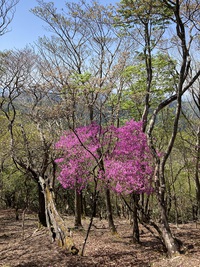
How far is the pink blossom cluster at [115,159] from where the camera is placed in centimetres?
870

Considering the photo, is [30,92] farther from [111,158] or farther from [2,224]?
[2,224]

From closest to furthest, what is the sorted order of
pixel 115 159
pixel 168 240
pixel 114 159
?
pixel 168 240 → pixel 114 159 → pixel 115 159

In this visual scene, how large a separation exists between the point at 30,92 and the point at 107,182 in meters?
8.21

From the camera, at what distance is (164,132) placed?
51.9 feet

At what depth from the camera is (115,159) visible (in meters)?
9.80

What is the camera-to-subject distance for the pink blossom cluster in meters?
8.70

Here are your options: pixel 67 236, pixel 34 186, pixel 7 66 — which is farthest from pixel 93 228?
pixel 34 186

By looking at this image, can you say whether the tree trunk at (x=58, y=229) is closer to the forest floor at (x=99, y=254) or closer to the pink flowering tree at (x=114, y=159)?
the forest floor at (x=99, y=254)

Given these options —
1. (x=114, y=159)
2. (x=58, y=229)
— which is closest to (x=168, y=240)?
(x=114, y=159)

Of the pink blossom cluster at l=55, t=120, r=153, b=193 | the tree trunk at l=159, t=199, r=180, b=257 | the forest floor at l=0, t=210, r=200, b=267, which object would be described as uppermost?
the pink blossom cluster at l=55, t=120, r=153, b=193

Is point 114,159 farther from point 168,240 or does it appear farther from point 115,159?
point 168,240

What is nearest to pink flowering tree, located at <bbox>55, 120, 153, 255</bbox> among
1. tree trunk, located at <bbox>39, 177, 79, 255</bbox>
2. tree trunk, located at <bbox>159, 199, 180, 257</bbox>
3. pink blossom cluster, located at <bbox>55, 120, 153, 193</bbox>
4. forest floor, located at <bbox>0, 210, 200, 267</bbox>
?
pink blossom cluster, located at <bbox>55, 120, 153, 193</bbox>

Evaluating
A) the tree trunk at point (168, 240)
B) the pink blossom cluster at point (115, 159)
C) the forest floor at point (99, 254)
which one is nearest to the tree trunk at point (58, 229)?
the forest floor at point (99, 254)

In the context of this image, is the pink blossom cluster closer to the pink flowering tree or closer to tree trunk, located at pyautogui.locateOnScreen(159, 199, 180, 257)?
the pink flowering tree
